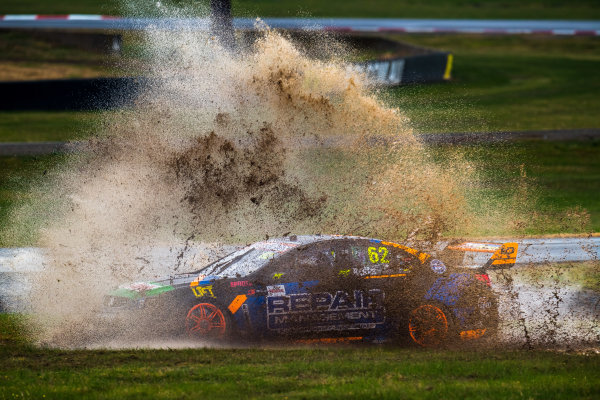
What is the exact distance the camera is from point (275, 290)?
27.5 feet

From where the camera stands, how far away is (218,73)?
12.3 m

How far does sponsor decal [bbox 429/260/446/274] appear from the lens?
8711 millimetres

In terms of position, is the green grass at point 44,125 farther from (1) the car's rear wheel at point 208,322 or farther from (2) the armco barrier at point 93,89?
(1) the car's rear wheel at point 208,322

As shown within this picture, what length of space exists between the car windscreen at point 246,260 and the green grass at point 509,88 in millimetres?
9767

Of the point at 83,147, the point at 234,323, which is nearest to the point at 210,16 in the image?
the point at 83,147

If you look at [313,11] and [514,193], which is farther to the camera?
[313,11]

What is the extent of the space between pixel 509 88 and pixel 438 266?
19.4 metres

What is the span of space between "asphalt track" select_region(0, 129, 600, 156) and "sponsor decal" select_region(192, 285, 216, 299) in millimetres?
8694

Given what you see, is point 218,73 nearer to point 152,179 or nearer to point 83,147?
point 152,179

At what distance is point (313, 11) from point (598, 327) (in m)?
34.1

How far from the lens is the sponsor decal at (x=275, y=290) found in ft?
27.4

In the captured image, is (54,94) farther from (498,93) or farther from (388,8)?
(388,8)

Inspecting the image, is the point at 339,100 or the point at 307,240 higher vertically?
the point at 339,100

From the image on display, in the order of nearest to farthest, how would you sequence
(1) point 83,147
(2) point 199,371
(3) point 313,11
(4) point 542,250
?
1. (2) point 199,371
2. (4) point 542,250
3. (1) point 83,147
4. (3) point 313,11
